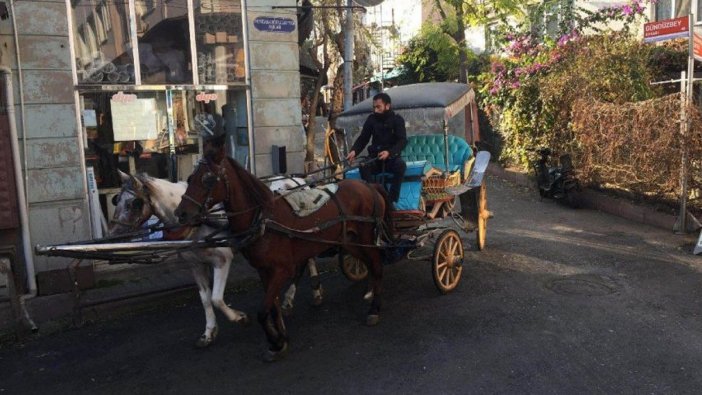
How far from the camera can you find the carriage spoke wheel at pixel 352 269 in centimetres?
757

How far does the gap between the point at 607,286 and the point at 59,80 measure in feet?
23.5

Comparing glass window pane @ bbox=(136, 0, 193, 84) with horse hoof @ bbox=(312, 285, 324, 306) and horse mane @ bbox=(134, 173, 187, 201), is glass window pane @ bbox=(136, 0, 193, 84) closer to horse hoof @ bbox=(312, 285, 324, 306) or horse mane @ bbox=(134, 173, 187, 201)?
horse mane @ bbox=(134, 173, 187, 201)

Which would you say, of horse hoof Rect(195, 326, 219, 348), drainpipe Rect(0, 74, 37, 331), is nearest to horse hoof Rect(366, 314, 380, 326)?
horse hoof Rect(195, 326, 219, 348)

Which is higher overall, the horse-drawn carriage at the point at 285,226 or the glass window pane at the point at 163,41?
the glass window pane at the point at 163,41

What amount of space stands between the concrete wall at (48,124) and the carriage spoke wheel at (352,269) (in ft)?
11.3

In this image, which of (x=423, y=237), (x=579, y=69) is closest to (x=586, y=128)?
Answer: (x=579, y=69)

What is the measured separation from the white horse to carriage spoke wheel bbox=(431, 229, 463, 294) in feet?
6.70

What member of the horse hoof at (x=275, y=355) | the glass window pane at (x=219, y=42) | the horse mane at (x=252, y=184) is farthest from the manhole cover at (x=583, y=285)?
the glass window pane at (x=219, y=42)

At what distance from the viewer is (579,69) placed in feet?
42.8

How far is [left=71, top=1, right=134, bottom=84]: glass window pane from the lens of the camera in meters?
7.72

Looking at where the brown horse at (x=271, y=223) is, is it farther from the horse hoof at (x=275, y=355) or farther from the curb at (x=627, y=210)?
the curb at (x=627, y=210)

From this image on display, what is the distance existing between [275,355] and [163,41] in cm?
510

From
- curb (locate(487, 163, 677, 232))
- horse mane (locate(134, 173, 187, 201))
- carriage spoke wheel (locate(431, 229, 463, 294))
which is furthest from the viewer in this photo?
curb (locate(487, 163, 677, 232))

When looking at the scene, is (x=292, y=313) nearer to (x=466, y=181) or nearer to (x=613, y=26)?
(x=466, y=181)
